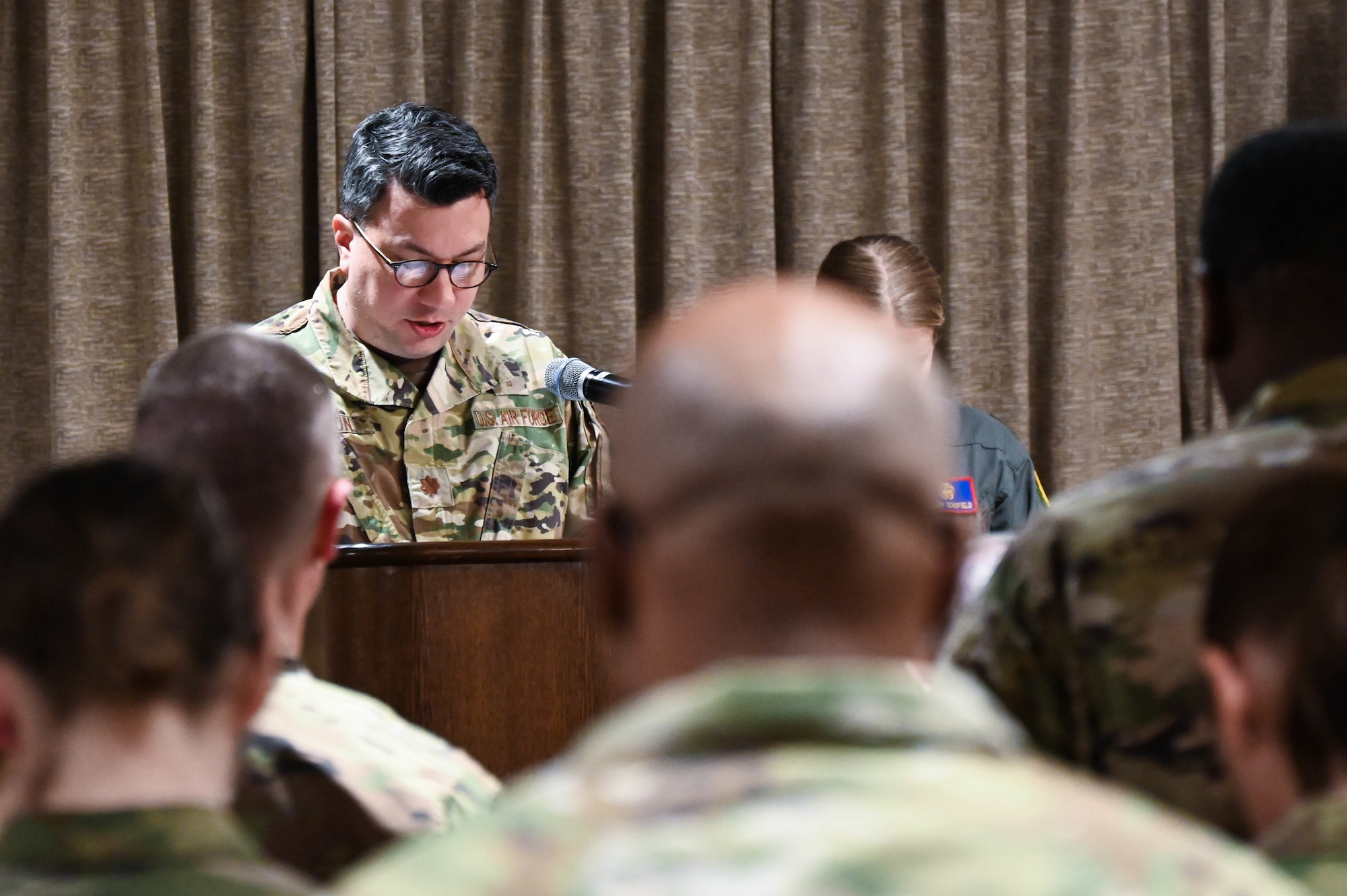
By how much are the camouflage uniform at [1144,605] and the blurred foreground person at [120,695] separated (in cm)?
62

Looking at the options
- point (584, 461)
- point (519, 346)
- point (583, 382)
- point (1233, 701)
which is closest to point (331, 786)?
point (1233, 701)

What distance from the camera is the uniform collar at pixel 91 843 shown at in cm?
86

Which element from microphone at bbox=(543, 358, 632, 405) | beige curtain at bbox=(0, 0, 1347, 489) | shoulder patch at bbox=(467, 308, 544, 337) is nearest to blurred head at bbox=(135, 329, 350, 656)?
microphone at bbox=(543, 358, 632, 405)

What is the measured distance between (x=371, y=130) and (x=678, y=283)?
4.38ft

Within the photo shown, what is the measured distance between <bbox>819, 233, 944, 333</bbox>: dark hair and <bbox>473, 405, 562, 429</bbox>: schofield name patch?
0.62 metres

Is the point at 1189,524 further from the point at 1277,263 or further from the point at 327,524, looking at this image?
the point at 327,524

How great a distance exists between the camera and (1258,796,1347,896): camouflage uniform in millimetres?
865

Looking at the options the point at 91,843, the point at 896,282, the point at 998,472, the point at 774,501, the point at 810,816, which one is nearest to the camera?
the point at 810,816

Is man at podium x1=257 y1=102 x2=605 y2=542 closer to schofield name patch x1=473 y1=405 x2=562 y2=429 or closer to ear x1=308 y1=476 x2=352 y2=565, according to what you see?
schofield name patch x1=473 y1=405 x2=562 y2=429

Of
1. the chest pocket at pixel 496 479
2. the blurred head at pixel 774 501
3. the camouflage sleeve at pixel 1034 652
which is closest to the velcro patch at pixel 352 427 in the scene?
the chest pocket at pixel 496 479

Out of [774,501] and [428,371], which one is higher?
[428,371]

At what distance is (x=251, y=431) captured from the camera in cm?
143

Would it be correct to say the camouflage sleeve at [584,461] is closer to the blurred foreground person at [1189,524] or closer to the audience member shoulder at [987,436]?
the audience member shoulder at [987,436]

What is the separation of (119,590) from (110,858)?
5.8 inches
